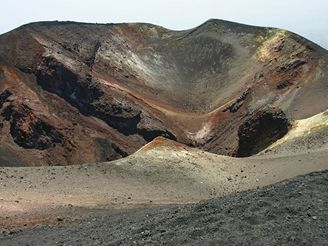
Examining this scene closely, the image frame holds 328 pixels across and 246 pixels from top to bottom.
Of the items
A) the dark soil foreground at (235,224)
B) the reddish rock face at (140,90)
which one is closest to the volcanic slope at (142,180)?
the dark soil foreground at (235,224)

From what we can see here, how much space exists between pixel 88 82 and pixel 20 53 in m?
7.01

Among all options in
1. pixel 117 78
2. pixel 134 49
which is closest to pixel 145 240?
pixel 117 78

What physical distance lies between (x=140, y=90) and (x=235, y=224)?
1835 inches

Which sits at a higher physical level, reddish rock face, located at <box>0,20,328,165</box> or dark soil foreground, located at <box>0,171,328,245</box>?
dark soil foreground, located at <box>0,171,328,245</box>

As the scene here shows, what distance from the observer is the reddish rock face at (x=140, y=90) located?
4509 cm

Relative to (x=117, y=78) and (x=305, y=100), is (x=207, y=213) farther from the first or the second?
(x=117, y=78)

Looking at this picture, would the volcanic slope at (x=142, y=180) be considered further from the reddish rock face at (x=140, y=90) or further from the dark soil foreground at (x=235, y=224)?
the reddish rock face at (x=140, y=90)

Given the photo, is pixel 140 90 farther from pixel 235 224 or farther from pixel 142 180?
pixel 235 224

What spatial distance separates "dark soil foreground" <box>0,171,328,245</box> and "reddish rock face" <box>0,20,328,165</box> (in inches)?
952

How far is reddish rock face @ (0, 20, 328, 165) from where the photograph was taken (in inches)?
1775

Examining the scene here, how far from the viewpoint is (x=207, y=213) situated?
11797 mm

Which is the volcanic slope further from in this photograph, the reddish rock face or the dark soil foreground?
the reddish rock face

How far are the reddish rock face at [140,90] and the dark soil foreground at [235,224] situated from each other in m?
24.2

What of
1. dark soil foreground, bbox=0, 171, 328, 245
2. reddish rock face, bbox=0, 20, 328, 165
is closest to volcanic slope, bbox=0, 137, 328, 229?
dark soil foreground, bbox=0, 171, 328, 245
